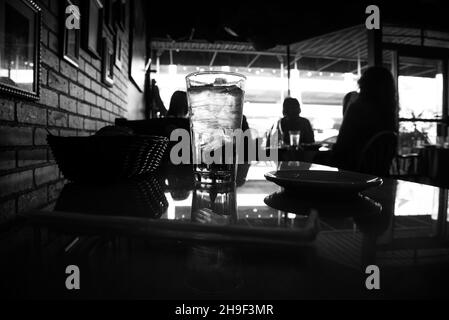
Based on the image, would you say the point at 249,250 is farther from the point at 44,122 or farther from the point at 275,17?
the point at 275,17

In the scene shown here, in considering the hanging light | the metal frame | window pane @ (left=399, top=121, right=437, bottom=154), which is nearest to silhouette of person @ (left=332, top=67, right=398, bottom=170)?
the metal frame

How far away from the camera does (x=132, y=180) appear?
77 centimetres

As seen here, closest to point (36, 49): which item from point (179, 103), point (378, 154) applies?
point (378, 154)

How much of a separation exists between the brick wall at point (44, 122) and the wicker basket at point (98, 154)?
0.07 meters

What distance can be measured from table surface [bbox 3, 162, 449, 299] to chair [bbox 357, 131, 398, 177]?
1637mm

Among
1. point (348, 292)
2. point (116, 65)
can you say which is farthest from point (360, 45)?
point (348, 292)

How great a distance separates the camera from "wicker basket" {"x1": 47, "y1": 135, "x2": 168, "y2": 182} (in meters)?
0.68

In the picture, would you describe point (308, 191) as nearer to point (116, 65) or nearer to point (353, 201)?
point (353, 201)

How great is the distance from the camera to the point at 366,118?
7.29ft

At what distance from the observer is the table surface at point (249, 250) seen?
216 millimetres

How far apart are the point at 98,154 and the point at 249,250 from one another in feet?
1.68

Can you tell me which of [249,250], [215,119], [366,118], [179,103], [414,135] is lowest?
[249,250]

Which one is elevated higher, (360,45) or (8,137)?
(360,45)

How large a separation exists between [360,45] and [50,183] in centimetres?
789
